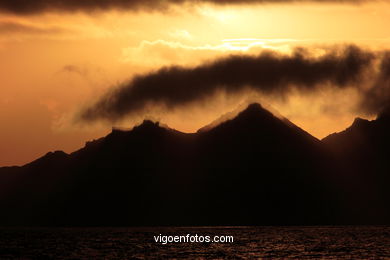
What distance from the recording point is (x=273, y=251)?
168500 mm

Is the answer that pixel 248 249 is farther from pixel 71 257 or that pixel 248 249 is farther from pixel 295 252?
pixel 71 257

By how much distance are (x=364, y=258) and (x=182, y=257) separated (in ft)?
108

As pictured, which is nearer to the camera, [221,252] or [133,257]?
[133,257]

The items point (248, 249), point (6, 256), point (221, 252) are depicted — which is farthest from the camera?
point (248, 249)

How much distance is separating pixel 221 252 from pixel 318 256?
2467 cm

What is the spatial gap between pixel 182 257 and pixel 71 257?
20.4 metres

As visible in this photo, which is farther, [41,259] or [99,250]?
[99,250]

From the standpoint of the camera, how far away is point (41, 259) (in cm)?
14788

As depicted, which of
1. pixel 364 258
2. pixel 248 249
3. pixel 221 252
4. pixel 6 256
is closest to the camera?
pixel 364 258

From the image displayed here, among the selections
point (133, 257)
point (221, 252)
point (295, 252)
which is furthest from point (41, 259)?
point (295, 252)

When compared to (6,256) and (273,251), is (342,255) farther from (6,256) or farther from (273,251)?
(6,256)

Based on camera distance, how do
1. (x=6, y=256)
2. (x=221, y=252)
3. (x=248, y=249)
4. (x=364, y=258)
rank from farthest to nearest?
(x=248, y=249) < (x=221, y=252) < (x=6, y=256) < (x=364, y=258)

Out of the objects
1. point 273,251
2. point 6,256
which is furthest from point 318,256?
point 6,256

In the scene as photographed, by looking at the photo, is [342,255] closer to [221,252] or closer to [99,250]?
[221,252]
